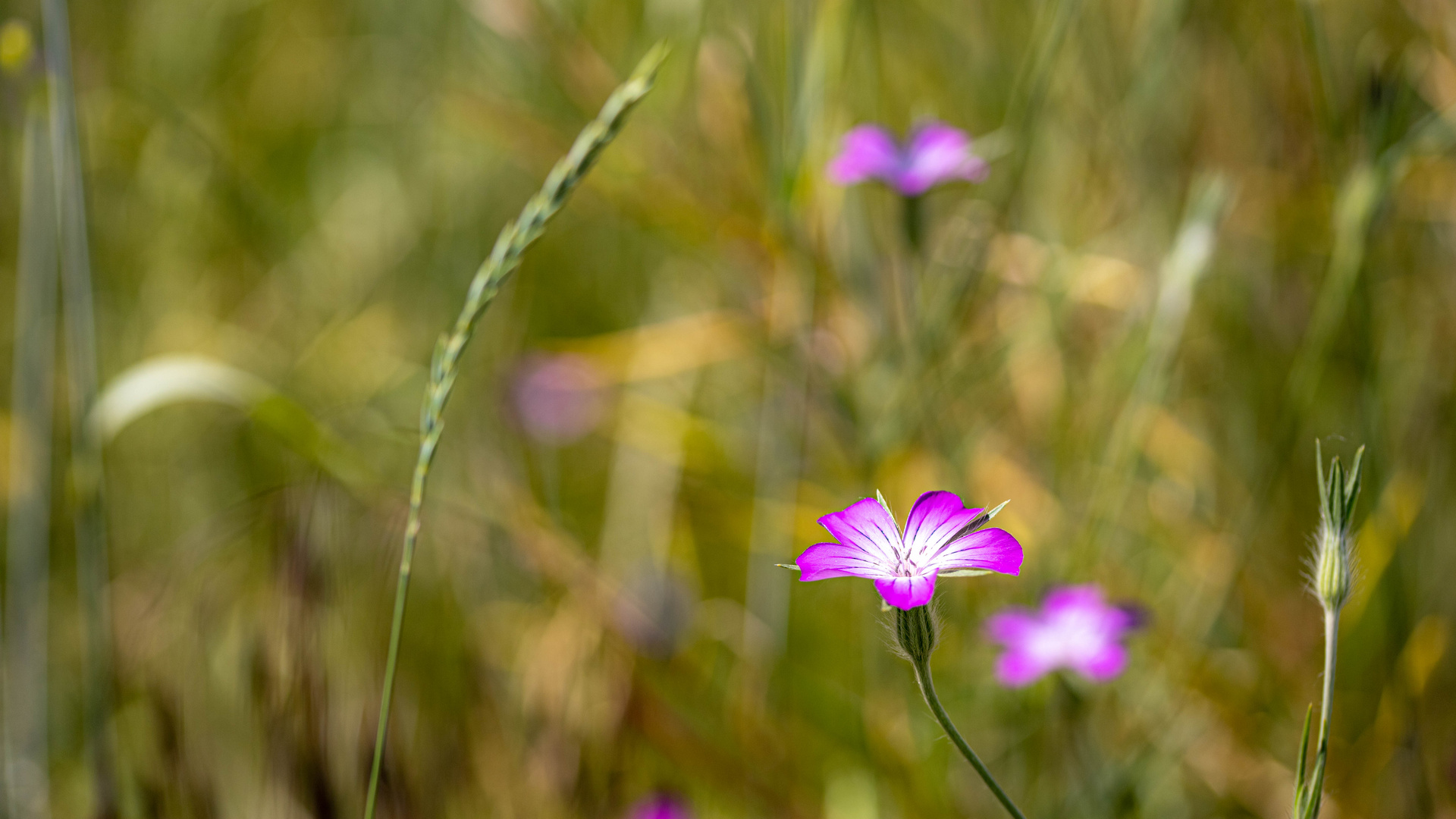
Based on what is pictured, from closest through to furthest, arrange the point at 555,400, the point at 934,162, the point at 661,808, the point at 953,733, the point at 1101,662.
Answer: the point at 953,733 → the point at 1101,662 → the point at 661,808 → the point at 934,162 → the point at 555,400

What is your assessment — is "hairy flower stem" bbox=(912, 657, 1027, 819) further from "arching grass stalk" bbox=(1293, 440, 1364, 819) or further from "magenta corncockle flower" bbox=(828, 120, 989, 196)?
"magenta corncockle flower" bbox=(828, 120, 989, 196)

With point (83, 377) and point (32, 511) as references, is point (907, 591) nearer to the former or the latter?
point (83, 377)

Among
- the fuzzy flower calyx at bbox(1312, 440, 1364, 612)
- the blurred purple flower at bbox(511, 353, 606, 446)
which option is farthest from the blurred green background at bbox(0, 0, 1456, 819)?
the fuzzy flower calyx at bbox(1312, 440, 1364, 612)

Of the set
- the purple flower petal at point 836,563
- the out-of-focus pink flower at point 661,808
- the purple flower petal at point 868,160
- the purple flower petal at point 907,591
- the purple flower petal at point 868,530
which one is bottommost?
the out-of-focus pink flower at point 661,808

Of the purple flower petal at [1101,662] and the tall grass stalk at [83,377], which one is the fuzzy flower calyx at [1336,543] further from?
the tall grass stalk at [83,377]

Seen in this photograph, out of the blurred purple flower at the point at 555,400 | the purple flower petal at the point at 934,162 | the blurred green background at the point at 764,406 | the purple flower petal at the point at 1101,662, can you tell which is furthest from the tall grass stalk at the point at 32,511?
the purple flower petal at the point at 1101,662

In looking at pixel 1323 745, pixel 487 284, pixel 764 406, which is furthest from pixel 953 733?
pixel 764 406
